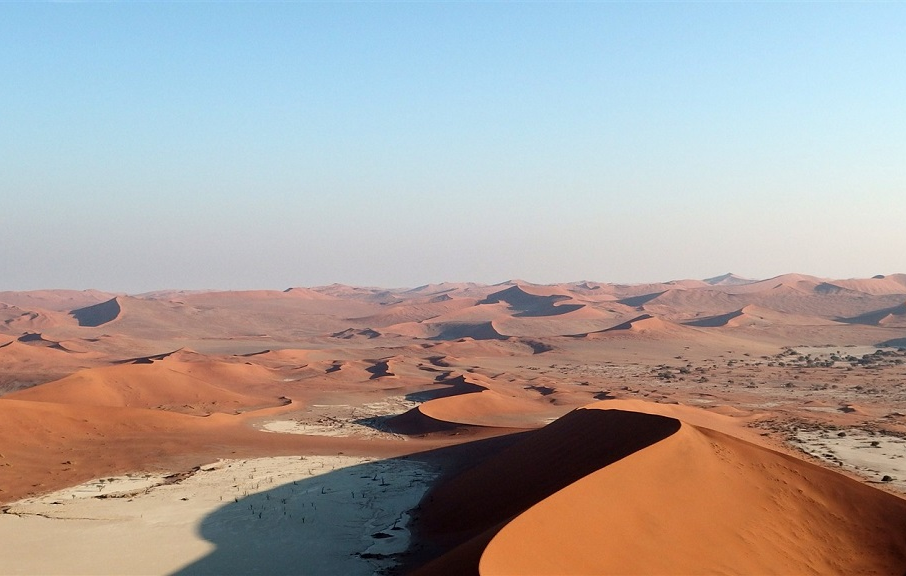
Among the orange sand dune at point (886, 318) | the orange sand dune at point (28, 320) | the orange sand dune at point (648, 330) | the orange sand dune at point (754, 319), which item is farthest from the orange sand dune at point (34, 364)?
the orange sand dune at point (886, 318)

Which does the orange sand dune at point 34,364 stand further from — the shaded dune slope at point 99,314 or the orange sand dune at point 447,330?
the shaded dune slope at point 99,314

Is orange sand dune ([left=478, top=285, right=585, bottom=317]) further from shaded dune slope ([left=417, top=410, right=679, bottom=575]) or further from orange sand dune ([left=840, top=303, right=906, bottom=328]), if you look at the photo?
shaded dune slope ([left=417, top=410, right=679, bottom=575])

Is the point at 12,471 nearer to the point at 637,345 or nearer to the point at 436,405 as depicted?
the point at 436,405

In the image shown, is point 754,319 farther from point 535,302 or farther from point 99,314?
point 99,314

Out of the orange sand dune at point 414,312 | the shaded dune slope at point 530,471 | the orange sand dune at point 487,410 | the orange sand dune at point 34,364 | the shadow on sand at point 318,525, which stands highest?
the shaded dune slope at point 530,471

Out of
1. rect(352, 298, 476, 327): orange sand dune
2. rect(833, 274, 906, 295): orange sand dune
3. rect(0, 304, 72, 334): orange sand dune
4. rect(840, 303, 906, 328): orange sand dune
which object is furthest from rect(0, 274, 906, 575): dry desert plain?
rect(833, 274, 906, 295): orange sand dune
